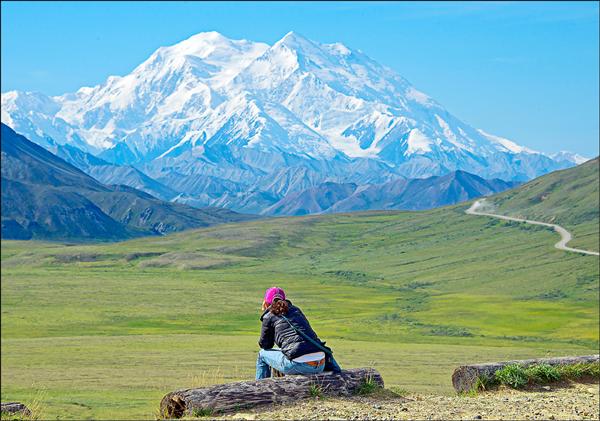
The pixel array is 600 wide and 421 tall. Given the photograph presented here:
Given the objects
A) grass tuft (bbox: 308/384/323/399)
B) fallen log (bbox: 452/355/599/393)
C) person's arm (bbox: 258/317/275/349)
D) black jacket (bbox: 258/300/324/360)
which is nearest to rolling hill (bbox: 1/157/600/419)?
person's arm (bbox: 258/317/275/349)

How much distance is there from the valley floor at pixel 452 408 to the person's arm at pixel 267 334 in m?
1.97

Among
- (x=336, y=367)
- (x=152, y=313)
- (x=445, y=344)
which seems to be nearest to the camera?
(x=336, y=367)

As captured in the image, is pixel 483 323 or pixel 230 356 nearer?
pixel 230 356

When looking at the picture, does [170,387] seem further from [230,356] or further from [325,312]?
[325,312]

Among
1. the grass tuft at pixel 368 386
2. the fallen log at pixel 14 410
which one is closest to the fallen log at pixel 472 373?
the grass tuft at pixel 368 386

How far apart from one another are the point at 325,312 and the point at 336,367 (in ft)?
378

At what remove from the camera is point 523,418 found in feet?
56.6

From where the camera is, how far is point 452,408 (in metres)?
18.1

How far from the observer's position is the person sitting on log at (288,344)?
1837 centimetres

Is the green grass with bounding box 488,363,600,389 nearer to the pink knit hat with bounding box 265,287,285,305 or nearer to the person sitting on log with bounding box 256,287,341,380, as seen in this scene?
the person sitting on log with bounding box 256,287,341,380

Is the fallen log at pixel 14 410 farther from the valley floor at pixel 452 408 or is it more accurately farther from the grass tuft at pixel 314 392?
the grass tuft at pixel 314 392

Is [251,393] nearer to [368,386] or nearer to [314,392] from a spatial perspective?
[314,392]

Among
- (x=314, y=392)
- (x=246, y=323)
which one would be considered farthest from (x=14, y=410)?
(x=246, y=323)

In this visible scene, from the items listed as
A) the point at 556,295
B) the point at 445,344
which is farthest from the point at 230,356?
the point at 556,295
